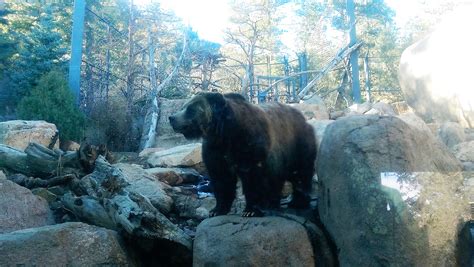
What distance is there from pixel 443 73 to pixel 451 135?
4.11 meters

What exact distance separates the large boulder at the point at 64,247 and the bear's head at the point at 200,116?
136 cm

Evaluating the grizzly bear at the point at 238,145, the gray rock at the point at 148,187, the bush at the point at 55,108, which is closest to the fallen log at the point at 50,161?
the gray rock at the point at 148,187

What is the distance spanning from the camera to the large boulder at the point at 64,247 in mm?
4301

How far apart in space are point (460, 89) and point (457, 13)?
2695mm

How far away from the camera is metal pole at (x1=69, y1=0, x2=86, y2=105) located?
15016 millimetres

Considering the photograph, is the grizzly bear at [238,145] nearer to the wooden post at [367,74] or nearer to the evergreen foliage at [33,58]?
the evergreen foliage at [33,58]

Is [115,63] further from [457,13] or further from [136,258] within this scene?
[136,258]

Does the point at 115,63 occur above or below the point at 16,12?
below

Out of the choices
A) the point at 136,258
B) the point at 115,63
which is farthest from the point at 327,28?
the point at 136,258

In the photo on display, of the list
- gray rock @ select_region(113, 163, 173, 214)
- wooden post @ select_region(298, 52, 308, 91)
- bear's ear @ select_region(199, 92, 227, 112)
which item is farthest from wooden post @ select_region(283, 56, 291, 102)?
bear's ear @ select_region(199, 92, 227, 112)

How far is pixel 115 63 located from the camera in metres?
18.9

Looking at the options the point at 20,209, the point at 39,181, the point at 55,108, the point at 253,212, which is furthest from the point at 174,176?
the point at 55,108

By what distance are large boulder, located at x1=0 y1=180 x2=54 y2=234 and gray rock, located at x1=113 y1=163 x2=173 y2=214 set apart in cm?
111

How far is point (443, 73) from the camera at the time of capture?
1411cm
